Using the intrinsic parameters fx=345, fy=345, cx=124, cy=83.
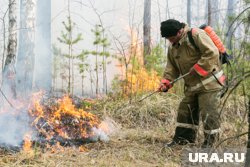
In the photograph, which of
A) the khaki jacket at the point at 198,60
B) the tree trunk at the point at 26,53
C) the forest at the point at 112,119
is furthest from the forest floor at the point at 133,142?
the tree trunk at the point at 26,53

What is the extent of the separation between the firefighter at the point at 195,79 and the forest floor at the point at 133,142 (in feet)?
0.90

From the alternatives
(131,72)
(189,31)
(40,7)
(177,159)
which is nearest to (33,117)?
(177,159)

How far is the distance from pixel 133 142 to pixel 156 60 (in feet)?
12.2

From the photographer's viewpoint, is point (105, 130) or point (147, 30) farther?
point (147, 30)

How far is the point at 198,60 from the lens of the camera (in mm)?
5121

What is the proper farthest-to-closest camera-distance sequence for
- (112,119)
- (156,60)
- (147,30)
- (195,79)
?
(147,30) < (156,60) < (112,119) < (195,79)

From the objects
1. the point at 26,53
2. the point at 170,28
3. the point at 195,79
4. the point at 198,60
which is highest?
the point at 170,28

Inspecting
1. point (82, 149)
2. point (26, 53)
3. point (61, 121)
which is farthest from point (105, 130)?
point (26, 53)

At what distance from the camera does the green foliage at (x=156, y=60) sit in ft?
29.4

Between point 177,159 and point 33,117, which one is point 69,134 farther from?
point 177,159

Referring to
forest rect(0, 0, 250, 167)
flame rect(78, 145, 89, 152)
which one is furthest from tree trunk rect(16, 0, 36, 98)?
flame rect(78, 145, 89, 152)

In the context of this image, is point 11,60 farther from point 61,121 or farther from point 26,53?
point 61,121

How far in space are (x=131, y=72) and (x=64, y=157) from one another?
4.24 metres

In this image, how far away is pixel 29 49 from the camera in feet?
29.8
